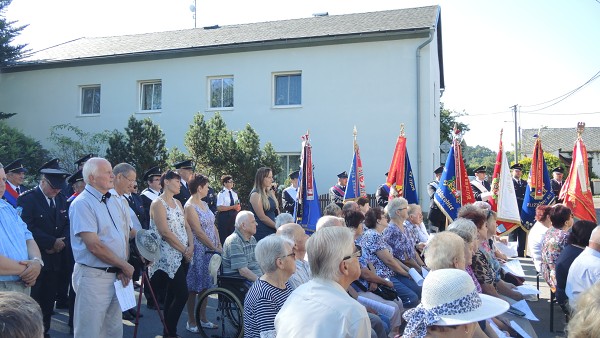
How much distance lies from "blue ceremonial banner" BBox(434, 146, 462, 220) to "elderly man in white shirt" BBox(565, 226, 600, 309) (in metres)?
4.26

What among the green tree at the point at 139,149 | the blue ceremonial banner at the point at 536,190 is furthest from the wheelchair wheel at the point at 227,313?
the green tree at the point at 139,149

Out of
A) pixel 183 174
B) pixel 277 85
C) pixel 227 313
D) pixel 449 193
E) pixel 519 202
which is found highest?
pixel 277 85

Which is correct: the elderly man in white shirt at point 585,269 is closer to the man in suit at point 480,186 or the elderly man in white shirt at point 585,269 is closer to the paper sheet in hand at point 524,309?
the paper sheet in hand at point 524,309

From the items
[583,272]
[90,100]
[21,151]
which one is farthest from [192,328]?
[90,100]

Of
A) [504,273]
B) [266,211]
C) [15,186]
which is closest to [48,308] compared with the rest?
[15,186]

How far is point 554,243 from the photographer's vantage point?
6355 mm

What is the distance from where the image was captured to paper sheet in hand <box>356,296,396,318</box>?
517 centimetres

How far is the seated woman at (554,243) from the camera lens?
20.7ft

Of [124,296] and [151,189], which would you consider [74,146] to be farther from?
[124,296]

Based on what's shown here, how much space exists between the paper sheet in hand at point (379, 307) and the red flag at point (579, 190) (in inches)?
252

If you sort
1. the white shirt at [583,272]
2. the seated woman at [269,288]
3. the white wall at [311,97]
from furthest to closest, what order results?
the white wall at [311,97] < the white shirt at [583,272] < the seated woman at [269,288]

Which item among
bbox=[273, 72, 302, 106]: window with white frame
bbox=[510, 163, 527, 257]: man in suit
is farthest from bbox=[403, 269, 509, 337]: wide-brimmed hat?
bbox=[273, 72, 302, 106]: window with white frame

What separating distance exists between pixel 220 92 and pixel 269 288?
16.1 meters

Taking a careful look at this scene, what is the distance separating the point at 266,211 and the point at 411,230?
2208 mm
